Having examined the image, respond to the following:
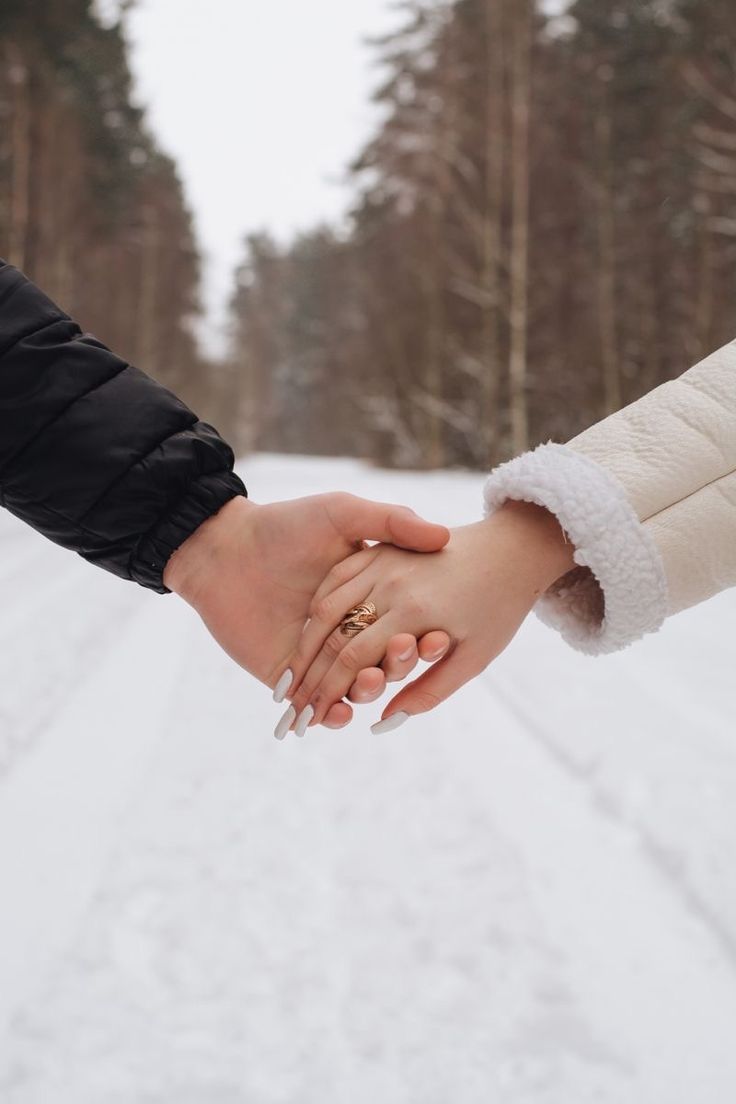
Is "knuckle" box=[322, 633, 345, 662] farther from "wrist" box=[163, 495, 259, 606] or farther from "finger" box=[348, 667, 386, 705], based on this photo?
"wrist" box=[163, 495, 259, 606]

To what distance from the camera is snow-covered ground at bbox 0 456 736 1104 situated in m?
1.48

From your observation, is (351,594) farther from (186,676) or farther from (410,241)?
(410,241)

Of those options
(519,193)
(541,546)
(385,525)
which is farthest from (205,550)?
(519,193)

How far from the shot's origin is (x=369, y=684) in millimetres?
1647

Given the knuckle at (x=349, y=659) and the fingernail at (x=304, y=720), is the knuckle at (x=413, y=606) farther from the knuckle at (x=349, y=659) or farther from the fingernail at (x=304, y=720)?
the fingernail at (x=304, y=720)

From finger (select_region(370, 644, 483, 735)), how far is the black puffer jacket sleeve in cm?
58

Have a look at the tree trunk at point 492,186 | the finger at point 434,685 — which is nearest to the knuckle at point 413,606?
the finger at point 434,685

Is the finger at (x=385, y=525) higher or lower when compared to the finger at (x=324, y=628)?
higher

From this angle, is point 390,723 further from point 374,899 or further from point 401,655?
point 374,899

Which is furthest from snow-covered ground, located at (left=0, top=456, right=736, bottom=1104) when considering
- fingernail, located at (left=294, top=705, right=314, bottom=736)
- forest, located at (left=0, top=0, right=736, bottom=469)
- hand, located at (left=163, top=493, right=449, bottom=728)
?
forest, located at (left=0, top=0, right=736, bottom=469)

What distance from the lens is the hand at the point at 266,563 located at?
1.83 metres

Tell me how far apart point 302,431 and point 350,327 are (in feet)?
40.6

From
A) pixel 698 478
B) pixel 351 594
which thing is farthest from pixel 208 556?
pixel 698 478

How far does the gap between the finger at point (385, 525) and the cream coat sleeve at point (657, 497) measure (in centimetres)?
22
